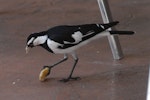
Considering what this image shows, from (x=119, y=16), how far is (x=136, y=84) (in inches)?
38.1

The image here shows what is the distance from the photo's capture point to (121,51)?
2.19m

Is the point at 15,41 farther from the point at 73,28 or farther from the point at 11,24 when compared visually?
the point at 73,28

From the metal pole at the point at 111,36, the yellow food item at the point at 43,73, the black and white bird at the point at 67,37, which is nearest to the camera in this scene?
the black and white bird at the point at 67,37

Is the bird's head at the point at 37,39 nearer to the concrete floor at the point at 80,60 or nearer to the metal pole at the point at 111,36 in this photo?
the concrete floor at the point at 80,60

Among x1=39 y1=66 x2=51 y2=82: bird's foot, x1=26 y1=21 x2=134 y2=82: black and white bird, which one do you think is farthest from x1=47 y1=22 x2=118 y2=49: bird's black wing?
x1=39 y1=66 x2=51 y2=82: bird's foot

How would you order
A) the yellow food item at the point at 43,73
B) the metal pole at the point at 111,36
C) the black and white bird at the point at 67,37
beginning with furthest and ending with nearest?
the metal pole at the point at 111,36 < the yellow food item at the point at 43,73 < the black and white bird at the point at 67,37

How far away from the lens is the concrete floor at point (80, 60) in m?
1.90

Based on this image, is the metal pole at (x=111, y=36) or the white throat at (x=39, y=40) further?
the metal pole at (x=111, y=36)

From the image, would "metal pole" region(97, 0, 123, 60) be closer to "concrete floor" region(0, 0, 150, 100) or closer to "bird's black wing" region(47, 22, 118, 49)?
"concrete floor" region(0, 0, 150, 100)

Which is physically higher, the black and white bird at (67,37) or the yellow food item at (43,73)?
the black and white bird at (67,37)

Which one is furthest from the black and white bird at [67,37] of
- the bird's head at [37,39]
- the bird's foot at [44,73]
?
the bird's foot at [44,73]

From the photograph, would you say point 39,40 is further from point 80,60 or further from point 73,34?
point 80,60

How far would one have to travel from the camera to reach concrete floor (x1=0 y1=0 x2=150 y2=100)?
6.22 ft

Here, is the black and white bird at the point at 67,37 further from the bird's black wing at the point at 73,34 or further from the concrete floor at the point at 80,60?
the concrete floor at the point at 80,60
